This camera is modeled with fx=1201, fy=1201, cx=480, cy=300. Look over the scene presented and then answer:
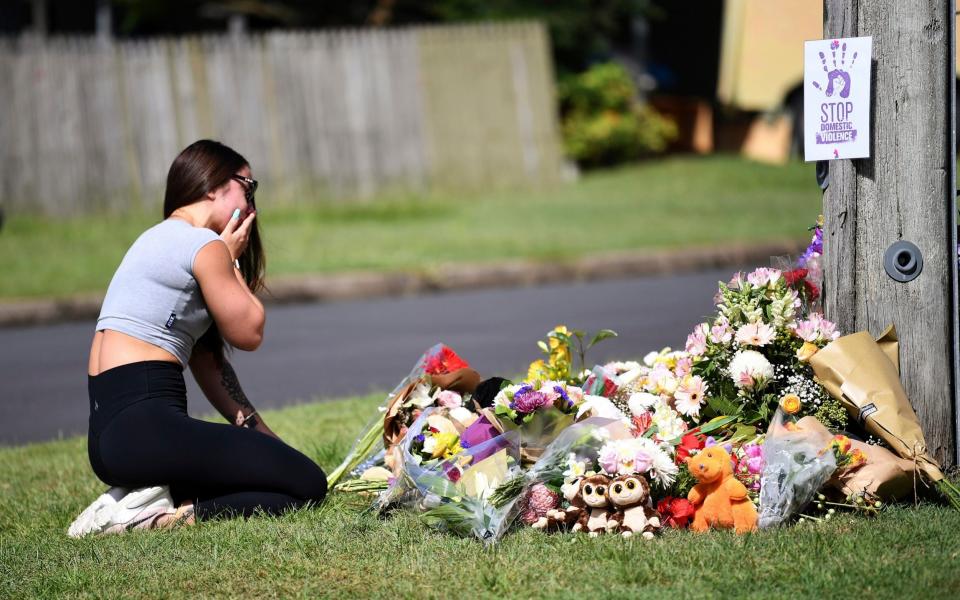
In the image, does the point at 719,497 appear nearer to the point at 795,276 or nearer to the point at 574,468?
the point at 574,468

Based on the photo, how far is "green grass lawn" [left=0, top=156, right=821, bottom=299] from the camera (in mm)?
11297

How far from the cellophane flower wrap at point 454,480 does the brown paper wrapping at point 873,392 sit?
105 cm

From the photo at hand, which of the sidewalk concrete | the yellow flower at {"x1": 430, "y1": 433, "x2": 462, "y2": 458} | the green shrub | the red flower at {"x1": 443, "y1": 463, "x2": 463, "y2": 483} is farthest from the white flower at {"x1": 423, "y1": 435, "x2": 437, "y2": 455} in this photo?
the green shrub

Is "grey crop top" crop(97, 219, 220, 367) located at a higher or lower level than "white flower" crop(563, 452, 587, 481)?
higher

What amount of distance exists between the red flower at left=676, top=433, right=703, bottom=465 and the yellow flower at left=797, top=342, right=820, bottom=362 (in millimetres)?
442

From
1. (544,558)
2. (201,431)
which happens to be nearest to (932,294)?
(544,558)

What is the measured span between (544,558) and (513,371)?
338 cm

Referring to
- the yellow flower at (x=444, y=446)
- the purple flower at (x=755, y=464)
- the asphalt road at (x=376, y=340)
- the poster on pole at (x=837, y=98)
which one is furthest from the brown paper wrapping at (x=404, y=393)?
the asphalt road at (x=376, y=340)

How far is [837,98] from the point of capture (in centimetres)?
406

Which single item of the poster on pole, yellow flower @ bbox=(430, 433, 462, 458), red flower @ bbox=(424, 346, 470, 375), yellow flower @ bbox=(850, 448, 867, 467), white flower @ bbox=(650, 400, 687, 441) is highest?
the poster on pole

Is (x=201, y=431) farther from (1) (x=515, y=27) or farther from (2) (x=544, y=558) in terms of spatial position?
(1) (x=515, y=27)

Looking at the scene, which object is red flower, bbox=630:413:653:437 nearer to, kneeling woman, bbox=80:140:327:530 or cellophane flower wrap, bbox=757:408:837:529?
cellophane flower wrap, bbox=757:408:837:529

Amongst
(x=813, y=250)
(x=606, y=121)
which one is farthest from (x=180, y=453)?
(x=606, y=121)

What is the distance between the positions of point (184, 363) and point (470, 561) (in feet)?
4.79
